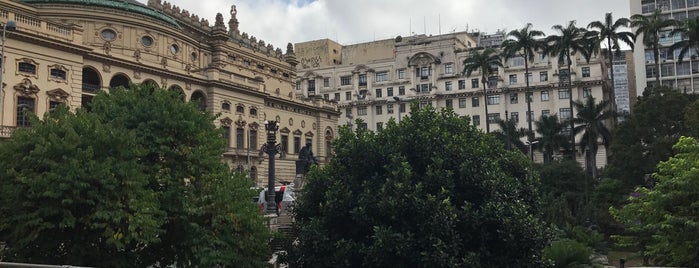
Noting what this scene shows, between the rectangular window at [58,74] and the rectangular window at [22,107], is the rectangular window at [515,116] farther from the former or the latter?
the rectangular window at [22,107]

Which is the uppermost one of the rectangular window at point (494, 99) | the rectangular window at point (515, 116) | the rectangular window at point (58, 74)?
the rectangular window at point (494, 99)

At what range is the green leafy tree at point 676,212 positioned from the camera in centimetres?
1579

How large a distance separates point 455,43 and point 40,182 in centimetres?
8062

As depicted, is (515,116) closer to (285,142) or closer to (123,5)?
(285,142)

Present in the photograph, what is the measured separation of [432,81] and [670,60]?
3083 cm

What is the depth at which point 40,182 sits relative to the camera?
14.5 m

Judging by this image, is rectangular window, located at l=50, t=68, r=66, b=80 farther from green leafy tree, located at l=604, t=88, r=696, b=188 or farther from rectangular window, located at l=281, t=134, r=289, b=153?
green leafy tree, located at l=604, t=88, r=696, b=188

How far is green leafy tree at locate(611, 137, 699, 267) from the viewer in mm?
15789

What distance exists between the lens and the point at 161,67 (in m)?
57.2

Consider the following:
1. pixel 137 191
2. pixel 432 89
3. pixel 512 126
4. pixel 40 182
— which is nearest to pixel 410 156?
pixel 137 191

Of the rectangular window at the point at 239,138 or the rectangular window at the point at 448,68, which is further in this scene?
the rectangular window at the point at 448,68

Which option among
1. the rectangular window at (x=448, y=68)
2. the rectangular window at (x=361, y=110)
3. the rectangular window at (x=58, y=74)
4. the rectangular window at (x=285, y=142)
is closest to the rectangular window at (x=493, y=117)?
the rectangular window at (x=448, y=68)

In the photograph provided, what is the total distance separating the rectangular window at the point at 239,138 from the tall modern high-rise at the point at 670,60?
2026 inches

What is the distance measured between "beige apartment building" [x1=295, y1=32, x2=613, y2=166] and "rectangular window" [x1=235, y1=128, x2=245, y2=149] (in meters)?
22.1
